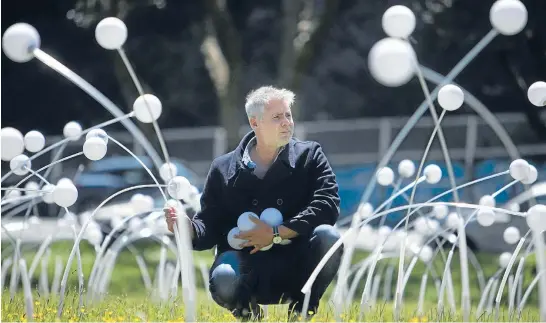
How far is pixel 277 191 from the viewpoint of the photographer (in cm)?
388

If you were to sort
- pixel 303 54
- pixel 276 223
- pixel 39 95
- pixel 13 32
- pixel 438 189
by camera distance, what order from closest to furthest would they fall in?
pixel 13 32 → pixel 276 223 → pixel 303 54 → pixel 438 189 → pixel 39 95

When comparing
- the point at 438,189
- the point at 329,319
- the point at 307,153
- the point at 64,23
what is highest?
the point at 64,23

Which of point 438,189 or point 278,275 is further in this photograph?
point 438,189

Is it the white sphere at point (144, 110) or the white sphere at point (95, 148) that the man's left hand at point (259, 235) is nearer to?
the white sphere at point (144, 110)

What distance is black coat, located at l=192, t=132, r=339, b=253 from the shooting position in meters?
3.83

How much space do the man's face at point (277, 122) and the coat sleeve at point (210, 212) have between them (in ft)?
1.00

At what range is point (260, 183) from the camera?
12.7 ft

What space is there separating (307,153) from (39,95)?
13867 millimetres

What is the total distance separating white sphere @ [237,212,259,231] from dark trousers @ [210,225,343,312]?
160 mm

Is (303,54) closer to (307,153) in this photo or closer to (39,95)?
(39,95)

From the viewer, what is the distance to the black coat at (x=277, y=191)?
12.6ft

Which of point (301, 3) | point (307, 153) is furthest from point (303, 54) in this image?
point (307, 153)

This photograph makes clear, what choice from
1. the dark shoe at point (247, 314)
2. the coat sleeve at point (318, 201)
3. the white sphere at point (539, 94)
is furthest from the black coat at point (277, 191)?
the white sphere at point (539, 94)

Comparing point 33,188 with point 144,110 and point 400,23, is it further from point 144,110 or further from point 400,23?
point 400,23
